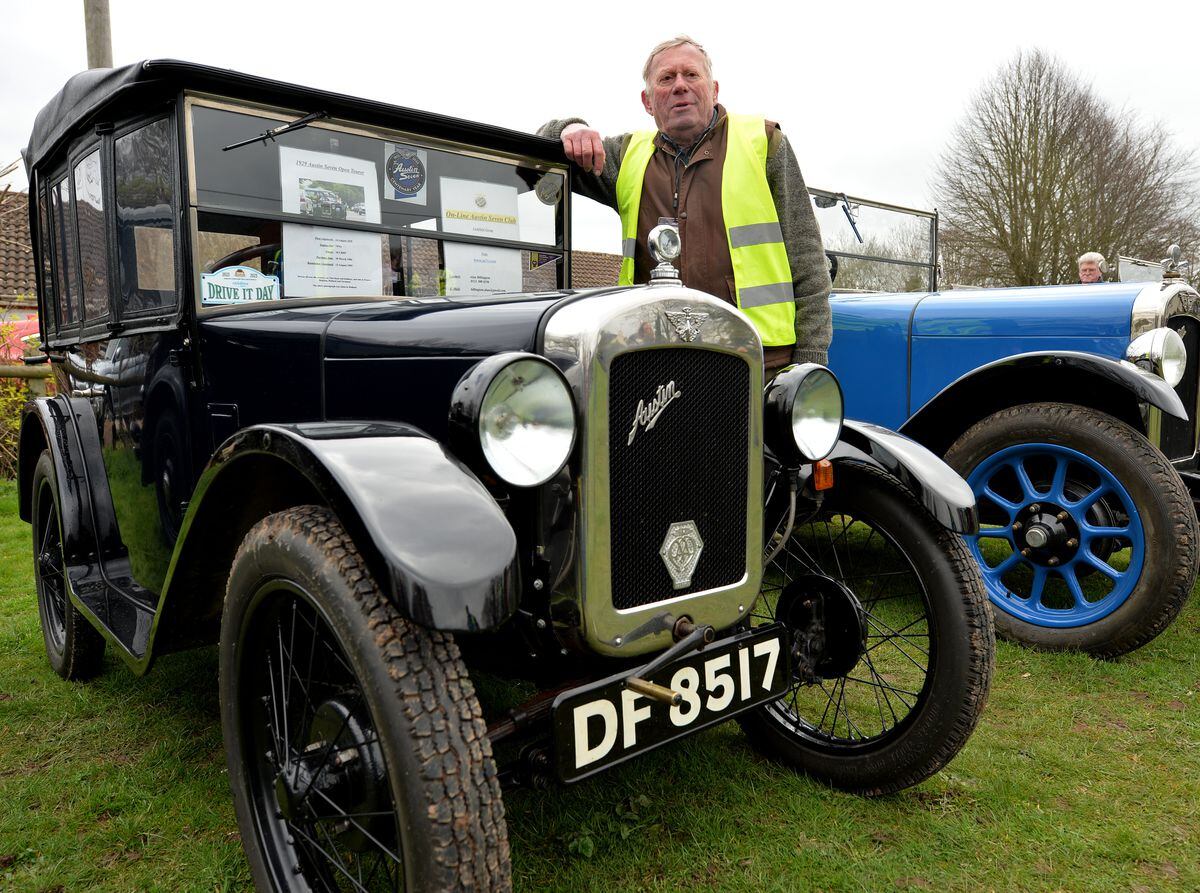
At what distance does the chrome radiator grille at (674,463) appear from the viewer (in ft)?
5.33

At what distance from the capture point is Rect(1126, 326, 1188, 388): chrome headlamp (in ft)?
11.4

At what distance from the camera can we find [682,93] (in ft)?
8.86

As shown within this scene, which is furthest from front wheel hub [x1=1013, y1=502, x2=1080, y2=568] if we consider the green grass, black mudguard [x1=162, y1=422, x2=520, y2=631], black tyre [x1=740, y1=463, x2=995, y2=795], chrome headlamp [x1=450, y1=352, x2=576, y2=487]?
black mudguard [x1=162, y1=422, x2=520, y2=631]

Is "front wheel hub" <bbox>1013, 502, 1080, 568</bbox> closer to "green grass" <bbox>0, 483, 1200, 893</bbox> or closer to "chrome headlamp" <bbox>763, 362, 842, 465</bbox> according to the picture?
"green grass" <bbox>0, 483, 1200, 893</bbox>

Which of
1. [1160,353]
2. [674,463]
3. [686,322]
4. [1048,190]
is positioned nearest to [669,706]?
[674,463]

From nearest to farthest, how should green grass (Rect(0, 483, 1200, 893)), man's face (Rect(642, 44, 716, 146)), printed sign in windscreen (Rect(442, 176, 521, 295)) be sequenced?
green grass (Rect(0, 483, 1200, 893)), printed sign in windscreen (Rect(442, 176, 521, 295)), man's face (Rect(642, 44, 716, 146))

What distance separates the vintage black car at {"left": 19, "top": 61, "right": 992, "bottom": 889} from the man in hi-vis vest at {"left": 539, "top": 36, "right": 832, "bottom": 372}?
296 millimetres

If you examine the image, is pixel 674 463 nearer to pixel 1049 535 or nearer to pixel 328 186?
pixel 328 186

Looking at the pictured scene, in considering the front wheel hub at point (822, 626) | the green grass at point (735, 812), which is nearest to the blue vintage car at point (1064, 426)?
the green grass at point (735, 812)

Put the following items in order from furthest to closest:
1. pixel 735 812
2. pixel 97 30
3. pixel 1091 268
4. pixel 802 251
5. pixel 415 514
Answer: pixel 97 30 < pixel 1091 268 < pixel 802 251 < pixel 735 812 < pixel 415 514

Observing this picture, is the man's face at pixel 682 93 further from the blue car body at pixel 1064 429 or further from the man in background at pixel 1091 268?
the man in background at pixel 1091 268

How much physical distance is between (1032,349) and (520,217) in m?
2.49

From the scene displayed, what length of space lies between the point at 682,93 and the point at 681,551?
1.67m

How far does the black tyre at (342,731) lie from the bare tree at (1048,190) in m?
15.4
